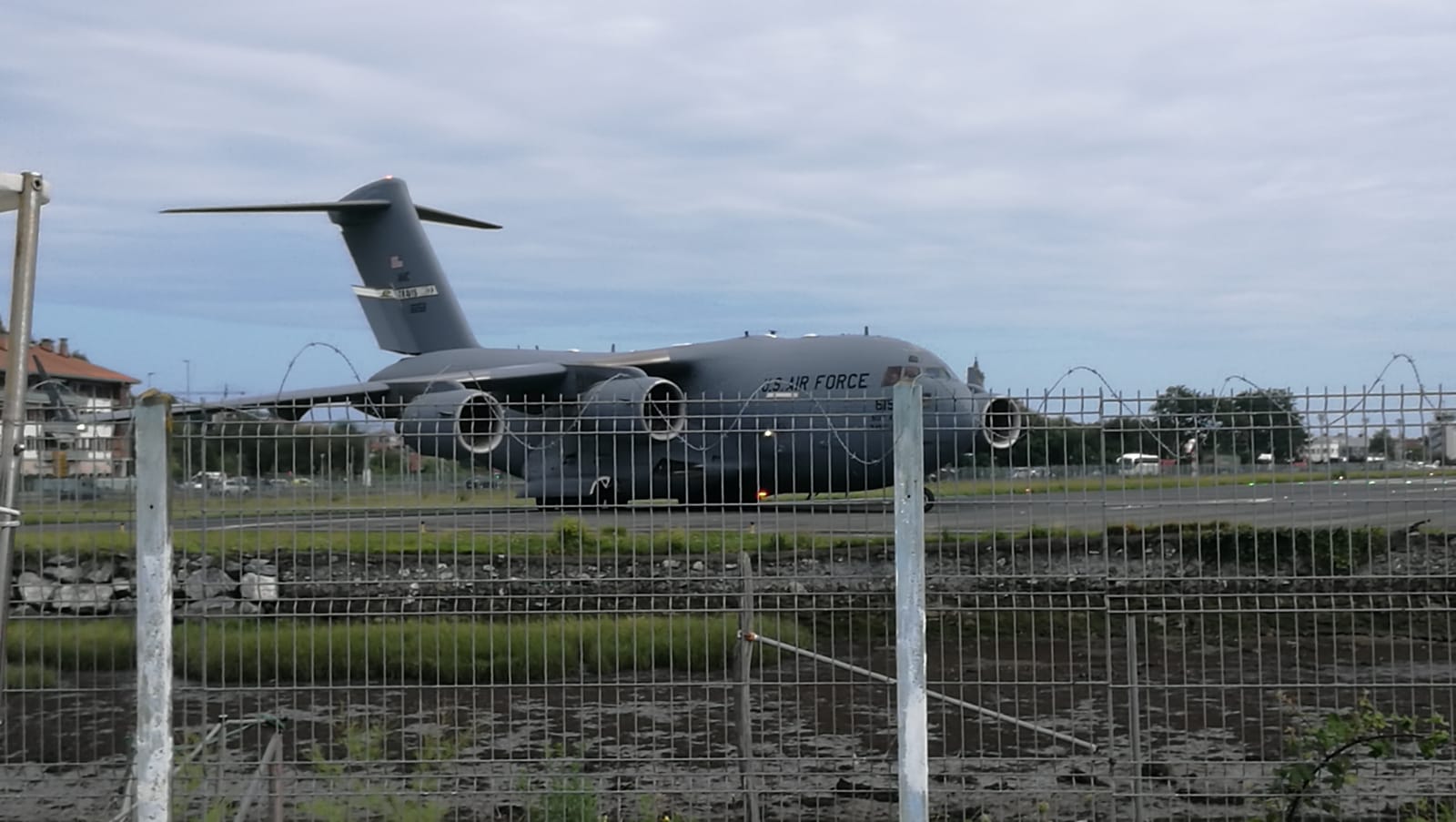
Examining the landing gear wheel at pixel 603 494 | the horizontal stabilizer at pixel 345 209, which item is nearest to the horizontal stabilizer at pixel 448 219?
the horizontal stabilizer at pixel 345 209

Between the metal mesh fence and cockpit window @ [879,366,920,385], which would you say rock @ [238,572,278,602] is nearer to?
the metal mesh fence

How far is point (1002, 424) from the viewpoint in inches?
232

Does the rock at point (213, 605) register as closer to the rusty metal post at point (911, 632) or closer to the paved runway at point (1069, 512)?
the paved runway at point (1069, 512)

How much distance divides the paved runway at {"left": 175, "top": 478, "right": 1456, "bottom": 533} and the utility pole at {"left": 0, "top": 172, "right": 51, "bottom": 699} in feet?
2.71

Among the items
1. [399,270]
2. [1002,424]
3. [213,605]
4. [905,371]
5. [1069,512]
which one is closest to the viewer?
[1069,512]

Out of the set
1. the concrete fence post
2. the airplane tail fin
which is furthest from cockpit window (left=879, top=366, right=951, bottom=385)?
the concrete fence post

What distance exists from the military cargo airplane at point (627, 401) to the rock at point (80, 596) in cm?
89

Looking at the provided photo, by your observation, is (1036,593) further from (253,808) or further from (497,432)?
(253,808)

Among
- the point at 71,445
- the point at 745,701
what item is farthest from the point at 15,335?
the point at 745,701

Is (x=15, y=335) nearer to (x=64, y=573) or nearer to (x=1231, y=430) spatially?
(x=64, y=573)

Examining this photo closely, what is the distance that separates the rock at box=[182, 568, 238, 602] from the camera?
19.0 ft

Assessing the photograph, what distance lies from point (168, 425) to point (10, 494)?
0.58 m

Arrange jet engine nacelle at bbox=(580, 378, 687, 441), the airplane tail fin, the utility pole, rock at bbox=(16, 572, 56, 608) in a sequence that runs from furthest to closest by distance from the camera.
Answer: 1. the airplane tail fin
2. rock at bbox=(16, 572, 56, 608)
3. jet engine nacelle at bbox=(580, 378, 687, 441)
4. the utility pole

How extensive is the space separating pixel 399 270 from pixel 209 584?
28034mm
